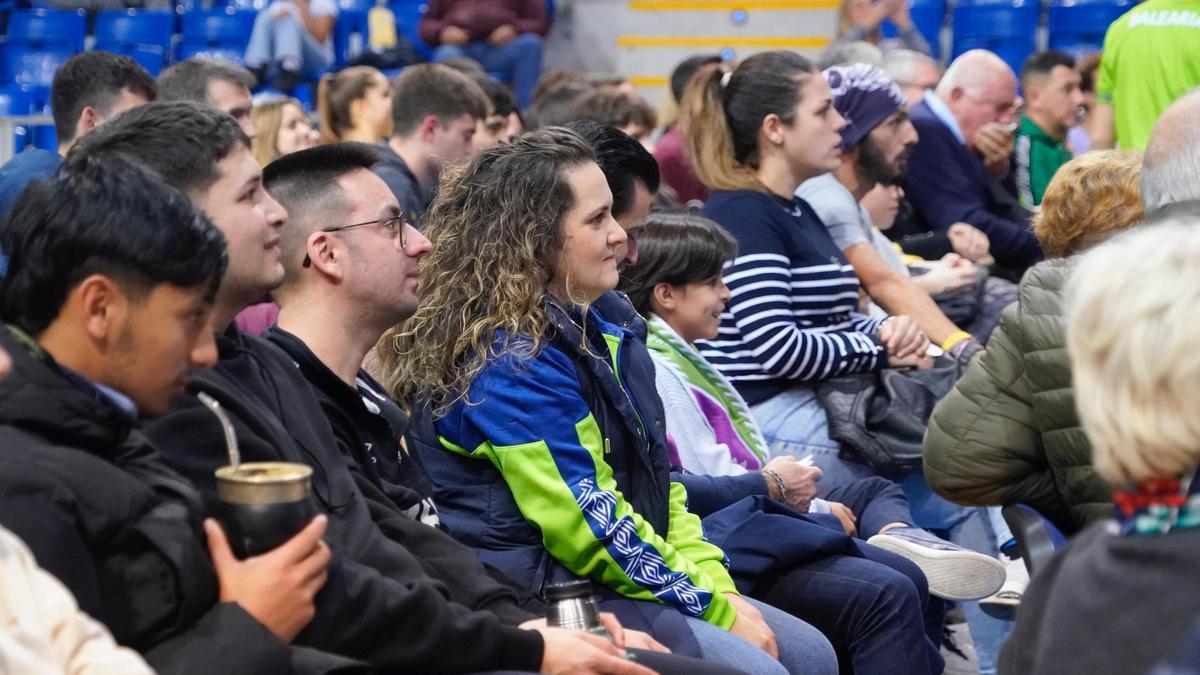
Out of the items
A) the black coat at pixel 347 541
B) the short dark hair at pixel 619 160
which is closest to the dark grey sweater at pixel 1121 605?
the black coat at pixel 347 541

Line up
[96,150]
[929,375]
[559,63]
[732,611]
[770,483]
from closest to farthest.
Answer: [96,150], [732,611], [770,483], [929,375], [559,63]

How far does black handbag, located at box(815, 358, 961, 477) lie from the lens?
4.47m

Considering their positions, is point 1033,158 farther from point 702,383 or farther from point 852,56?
point 702,383

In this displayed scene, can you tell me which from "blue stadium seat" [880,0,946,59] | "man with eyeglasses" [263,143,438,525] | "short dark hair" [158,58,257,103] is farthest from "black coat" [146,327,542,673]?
"blue stadium seat" [880,0,946,59]

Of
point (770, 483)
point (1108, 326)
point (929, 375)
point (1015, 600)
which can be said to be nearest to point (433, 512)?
point (770, 483)

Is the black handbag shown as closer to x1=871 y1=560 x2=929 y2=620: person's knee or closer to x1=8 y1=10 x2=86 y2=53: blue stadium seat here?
x1=871 y1=560 x2=929 y2=620: person's knee

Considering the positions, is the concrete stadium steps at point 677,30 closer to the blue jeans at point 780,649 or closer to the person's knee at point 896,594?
the person's knee at point 896,594

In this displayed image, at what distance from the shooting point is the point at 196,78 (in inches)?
219

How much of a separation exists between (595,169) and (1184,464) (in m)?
1.81

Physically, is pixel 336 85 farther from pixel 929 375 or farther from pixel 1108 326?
pixel 1108 326

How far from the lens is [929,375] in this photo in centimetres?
474

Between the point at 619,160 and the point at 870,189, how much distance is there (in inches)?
74.1

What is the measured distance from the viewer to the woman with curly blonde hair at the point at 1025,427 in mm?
3014

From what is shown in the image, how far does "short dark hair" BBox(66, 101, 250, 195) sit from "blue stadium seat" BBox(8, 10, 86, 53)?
8788 millimetres
